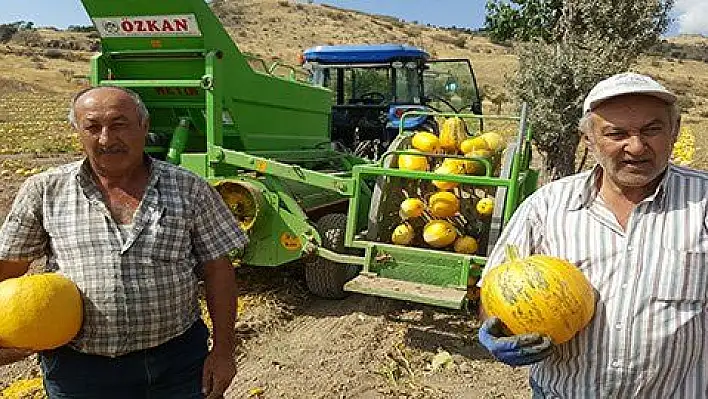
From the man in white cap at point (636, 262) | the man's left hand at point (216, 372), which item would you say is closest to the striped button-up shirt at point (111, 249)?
the man's left hand at point (216, 372)

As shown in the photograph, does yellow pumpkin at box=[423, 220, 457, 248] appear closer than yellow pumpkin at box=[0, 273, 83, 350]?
No

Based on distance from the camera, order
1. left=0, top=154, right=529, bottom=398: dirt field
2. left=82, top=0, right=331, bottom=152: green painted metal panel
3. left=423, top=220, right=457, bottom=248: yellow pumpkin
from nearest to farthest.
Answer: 1. left=0, top=154, right=529, bottom=398: dirt field
2. left=423, top=220, right=457, bottom=248: yellow pumpkin
3. left=82, top=0, right=331, bottom=152: green painted metal panel

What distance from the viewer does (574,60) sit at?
10.7 meters

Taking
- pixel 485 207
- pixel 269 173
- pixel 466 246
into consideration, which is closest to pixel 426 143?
pixel 485 207

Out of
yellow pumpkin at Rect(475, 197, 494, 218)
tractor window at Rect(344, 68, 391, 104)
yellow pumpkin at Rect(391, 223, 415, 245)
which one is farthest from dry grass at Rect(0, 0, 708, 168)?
yellow pumpkin at Rect(475, 197, 494, 218)

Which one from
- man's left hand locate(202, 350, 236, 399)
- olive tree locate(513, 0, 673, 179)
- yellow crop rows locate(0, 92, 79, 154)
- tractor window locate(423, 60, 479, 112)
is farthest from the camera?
yellow crop rows locate(0, 92, 79, 154)

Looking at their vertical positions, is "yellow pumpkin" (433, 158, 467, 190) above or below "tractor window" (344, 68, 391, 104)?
below

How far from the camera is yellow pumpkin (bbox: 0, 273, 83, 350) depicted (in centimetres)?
233

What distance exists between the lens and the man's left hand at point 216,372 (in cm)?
279

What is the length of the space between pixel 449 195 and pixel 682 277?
3.65 metres

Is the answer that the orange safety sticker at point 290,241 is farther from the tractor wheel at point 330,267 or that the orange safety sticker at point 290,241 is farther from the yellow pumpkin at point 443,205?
the yellow pumpkin at point 443,205

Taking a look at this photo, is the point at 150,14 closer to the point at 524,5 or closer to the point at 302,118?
the point at 302,118

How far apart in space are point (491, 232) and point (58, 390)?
3579 mm

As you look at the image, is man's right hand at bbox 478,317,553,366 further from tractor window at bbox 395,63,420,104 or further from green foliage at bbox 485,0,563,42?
green foliage at bbox 485,0,563,42
